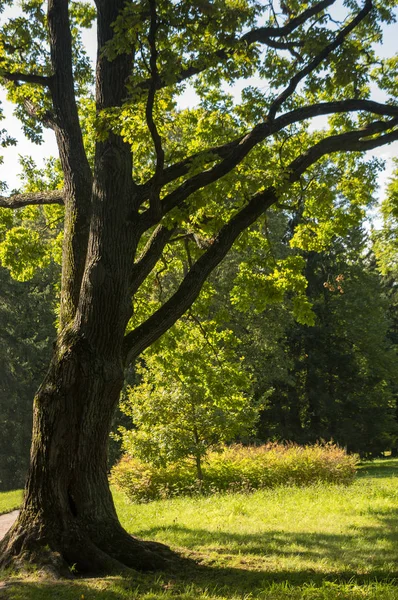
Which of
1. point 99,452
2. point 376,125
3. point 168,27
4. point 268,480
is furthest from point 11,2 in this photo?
point 268,480

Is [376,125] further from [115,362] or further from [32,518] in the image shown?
[32,518]

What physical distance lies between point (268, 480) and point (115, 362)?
31.6ft

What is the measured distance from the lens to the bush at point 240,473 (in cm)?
1465

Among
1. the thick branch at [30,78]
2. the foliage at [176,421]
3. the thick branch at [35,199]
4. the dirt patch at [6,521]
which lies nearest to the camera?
the thick branch at [30,78]

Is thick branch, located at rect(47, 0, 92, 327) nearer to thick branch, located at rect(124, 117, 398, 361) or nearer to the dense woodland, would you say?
thick branch, located at rect(124, 117, 398, 361)

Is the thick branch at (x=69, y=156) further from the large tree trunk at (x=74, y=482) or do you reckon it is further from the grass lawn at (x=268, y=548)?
the grass lawn at (x=268, y=548)

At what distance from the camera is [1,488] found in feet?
107

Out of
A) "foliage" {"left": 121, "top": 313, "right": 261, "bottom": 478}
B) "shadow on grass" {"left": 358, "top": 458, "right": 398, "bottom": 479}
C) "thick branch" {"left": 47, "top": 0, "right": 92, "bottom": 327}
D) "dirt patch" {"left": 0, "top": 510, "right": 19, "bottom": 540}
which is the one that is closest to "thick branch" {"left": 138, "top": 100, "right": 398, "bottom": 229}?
"thick branch" {"left": 47, "top": 0, "right": 92, "bottom": 327}

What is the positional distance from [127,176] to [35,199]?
212 centimetres

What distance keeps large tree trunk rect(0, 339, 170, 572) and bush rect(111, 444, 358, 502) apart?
28.9 ft

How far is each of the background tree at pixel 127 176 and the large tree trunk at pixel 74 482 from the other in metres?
0.02

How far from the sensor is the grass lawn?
5.09 meters

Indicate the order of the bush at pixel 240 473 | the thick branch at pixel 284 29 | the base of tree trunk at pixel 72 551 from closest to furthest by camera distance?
the base of tree trunk at pixel 72 551 < the thick branch at pixel 284 29 < the bush at pixel 240 473

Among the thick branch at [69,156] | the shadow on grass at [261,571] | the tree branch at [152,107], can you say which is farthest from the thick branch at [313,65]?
the shadow on grass at [261,571]
